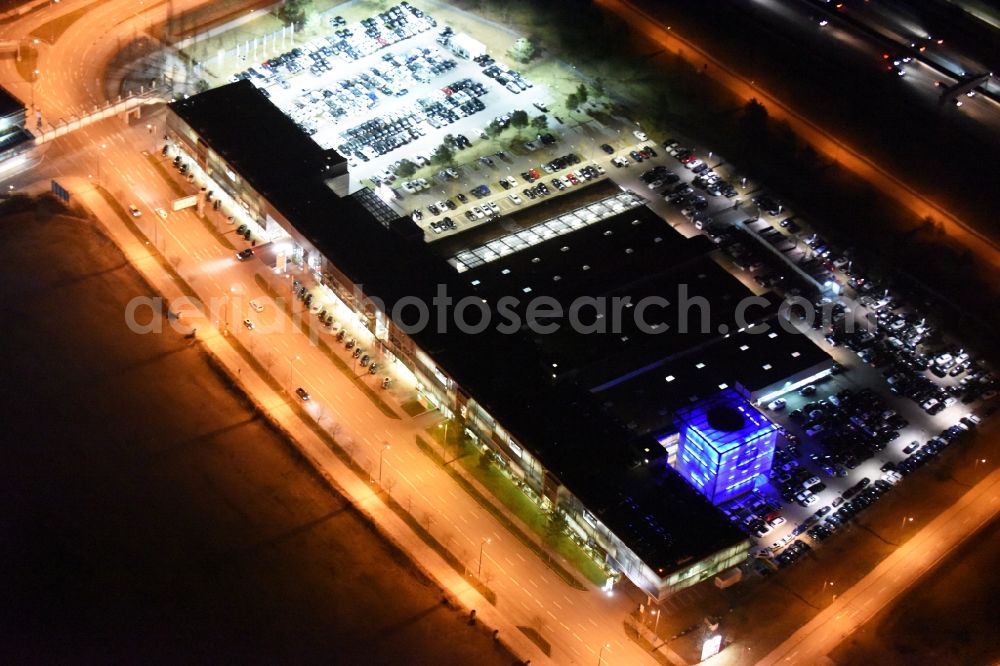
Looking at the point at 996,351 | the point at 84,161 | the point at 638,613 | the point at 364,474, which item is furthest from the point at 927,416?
the point at 84,161

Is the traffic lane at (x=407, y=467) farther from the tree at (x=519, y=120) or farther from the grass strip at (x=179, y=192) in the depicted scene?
the tree at (x=519, y=120)

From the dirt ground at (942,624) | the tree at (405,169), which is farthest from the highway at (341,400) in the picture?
the tree at (405,169)

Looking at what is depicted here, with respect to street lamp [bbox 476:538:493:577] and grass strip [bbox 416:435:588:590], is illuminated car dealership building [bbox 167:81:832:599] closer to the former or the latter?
grass strip [bbox 416:435:588:590]

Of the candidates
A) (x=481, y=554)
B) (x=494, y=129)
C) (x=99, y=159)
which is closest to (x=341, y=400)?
(x=481, y=554)

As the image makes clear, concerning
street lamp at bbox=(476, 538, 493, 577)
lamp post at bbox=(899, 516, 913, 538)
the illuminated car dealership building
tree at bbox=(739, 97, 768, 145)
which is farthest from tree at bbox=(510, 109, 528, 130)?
lamp post at bbox=(899, 516, 913, 538)

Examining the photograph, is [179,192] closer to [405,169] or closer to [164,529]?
[405,169]

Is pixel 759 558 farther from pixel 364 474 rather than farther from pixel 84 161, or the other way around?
pixel 84 161

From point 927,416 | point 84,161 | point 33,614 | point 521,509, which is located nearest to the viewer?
point 33,614
